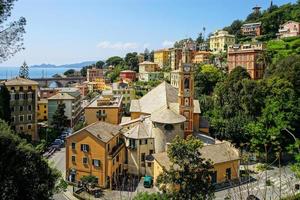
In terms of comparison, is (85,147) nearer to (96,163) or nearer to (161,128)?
(96,163)

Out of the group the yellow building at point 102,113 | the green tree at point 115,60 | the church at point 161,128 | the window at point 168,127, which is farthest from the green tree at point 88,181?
the green tree at point 115,60

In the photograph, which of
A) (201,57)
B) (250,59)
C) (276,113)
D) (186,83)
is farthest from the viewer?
(201,57)

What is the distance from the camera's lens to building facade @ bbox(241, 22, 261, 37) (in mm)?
90250

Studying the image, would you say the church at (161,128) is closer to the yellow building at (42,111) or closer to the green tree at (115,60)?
the yellow building at (42,111)

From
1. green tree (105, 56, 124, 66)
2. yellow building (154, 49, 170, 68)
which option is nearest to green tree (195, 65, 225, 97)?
yellow building (154, 49, 170, 68)

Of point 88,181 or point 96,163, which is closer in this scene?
point 88,181

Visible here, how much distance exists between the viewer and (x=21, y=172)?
17.5m

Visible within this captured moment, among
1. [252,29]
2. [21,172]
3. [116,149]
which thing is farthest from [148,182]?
[252,29]

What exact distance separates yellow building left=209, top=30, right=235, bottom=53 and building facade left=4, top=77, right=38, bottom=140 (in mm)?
55218

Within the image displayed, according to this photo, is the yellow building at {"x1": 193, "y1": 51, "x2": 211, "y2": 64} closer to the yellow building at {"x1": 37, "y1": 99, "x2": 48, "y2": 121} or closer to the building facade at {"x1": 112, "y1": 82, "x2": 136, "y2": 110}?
the building facade at {"x1": 112, "y1": 82, "x2": 136, "y2": 110}

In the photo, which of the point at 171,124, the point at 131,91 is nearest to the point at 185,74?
the point at 171,124

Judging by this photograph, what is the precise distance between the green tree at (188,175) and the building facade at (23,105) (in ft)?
96.7

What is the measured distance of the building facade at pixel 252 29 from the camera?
9025cm

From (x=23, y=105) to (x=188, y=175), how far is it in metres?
31.6
